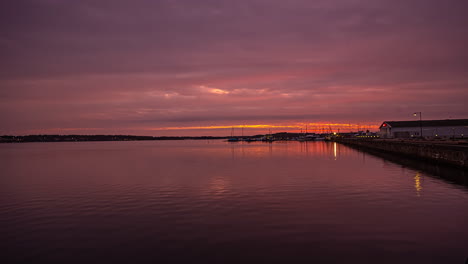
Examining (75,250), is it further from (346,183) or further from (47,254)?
(346,183)

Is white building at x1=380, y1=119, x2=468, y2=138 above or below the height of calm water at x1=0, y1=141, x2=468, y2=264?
above

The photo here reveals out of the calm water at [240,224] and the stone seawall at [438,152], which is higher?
the stone seawall at [438,152]

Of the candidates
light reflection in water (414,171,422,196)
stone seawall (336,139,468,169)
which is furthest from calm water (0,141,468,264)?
stone seawall (336,139,468,169)

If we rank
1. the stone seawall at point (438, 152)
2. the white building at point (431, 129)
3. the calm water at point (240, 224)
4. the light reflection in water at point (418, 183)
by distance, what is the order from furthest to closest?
1. the white building at point (431, 129)
2. the stone seawall at point (438, 152)
3. the light reflection in water at point (418, 183)
4. the calm water at point (240, 224)

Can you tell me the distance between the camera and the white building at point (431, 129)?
106775mm

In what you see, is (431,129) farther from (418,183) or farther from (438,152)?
(418,183)

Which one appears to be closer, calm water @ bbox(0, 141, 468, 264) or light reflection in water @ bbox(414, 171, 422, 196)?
calm water @ bbox(0, 141, 468, 264)

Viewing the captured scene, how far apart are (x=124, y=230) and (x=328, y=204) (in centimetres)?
1224

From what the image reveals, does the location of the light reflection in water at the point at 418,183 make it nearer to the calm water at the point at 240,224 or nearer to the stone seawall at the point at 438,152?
the calm water at the point at 240,224

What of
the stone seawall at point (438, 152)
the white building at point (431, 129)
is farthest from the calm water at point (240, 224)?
the white building at point (431, 129)

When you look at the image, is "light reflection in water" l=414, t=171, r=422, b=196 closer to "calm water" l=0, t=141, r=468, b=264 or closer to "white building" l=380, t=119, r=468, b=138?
"calm water" l=0, t=141, r=468, b=264

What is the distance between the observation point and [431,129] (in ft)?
362

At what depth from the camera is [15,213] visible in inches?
770

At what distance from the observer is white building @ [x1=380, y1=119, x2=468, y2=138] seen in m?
107
